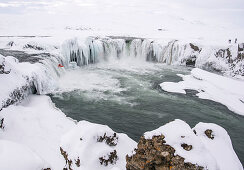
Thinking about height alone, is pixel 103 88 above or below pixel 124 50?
below

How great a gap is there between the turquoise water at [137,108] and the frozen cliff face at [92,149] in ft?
10.5

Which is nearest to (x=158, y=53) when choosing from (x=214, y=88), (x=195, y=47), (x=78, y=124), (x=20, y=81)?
(x=195, y=47)

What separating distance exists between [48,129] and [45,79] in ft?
19.4

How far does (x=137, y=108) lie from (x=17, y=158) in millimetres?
8530

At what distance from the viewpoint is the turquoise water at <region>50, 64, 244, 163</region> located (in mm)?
9383

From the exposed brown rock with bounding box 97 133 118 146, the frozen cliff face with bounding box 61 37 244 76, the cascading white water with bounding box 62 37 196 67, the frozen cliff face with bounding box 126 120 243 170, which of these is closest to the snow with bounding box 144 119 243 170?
the frozen cliff face with bounding box 126 120 243 170

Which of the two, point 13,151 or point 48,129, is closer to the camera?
point 13,151

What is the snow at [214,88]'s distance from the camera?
12195 millimetres

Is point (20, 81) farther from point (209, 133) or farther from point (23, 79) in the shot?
point (209, 133)

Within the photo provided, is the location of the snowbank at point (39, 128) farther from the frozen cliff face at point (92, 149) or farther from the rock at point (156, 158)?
the rock at point (156, 158)

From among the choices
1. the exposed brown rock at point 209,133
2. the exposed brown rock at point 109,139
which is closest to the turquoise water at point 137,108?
the exposed brown rock at point 209,133

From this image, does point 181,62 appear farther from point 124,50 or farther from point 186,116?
point 186,116

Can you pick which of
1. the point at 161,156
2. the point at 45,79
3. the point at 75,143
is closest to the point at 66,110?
the point at 45,79

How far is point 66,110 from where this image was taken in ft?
34.5
